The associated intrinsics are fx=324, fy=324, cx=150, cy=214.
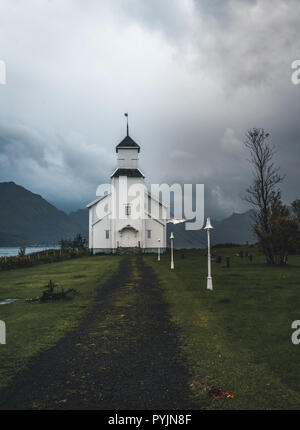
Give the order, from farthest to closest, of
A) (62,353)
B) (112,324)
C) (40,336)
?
(112,324) < (40,336) < (62,353)

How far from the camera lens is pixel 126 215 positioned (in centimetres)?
5697

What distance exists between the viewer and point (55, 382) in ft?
21.9

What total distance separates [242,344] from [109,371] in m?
3.81

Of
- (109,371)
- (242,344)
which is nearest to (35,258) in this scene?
(242,344)

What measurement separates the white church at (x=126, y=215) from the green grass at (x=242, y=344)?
39.9 metres

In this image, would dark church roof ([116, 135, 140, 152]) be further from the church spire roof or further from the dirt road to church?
the dirt road to church

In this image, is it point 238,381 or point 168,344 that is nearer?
point 238,381

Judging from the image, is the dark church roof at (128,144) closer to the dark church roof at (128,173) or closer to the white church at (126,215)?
the white church at (126,215)

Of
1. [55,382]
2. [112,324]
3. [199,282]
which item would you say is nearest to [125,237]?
[199,282]

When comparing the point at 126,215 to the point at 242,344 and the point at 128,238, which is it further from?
the point at 242,344

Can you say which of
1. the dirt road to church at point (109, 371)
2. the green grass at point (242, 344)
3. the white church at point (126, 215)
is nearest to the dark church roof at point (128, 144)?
the white church at point (126, 215)

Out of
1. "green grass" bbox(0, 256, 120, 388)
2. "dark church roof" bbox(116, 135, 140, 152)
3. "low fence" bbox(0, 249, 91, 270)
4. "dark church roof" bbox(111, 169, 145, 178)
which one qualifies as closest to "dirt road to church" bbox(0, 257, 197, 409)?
"green grass" bbox(0, 256, 120, 388)

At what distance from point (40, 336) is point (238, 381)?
20.3 feet
